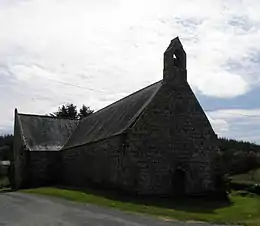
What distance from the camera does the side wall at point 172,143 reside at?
32969 mm

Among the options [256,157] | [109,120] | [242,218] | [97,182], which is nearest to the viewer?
[242,218]

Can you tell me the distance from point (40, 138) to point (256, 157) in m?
27.5

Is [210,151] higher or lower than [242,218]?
higher

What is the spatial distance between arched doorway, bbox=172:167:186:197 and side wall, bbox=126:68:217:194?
16 centimetres

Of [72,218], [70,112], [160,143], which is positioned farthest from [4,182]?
[72,218]

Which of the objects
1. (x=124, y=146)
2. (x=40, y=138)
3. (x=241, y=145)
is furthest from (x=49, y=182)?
(x=241, y=145)

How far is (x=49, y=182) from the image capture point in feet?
163

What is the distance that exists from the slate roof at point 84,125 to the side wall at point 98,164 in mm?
724

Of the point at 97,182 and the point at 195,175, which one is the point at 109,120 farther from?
the point at 195,175

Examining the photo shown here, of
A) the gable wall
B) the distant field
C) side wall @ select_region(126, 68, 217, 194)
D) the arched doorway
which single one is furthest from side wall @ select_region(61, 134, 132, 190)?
the distant field

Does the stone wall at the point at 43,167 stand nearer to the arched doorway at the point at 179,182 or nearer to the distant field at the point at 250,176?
the arched doorway at the point at 179,182

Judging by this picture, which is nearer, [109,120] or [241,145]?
[109,120]

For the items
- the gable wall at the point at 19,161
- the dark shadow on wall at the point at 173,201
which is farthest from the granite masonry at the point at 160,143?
the gable wall at the point at 19,161

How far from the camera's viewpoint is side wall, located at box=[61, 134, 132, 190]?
33453mm
